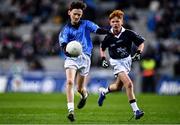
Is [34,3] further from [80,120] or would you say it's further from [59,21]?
[80,120]

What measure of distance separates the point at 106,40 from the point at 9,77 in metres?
18.4

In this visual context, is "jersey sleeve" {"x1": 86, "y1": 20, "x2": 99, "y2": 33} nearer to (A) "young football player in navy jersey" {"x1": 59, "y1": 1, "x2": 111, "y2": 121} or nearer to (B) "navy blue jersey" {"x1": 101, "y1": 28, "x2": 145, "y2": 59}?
(A) "young football player in navy jersey" {"x1": 59, "y1": 1, "x2": 111, "y2": 121}

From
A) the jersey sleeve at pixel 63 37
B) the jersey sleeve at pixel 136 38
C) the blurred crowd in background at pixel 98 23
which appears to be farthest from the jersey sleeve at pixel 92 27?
the blurred crowd in background at pixel 98 23

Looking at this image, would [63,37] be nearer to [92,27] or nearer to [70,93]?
[92,27]

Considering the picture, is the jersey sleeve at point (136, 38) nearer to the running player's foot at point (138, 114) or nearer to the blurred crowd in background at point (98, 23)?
the running player's foot at point (138, 114)

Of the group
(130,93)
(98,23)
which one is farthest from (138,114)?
(98,23)

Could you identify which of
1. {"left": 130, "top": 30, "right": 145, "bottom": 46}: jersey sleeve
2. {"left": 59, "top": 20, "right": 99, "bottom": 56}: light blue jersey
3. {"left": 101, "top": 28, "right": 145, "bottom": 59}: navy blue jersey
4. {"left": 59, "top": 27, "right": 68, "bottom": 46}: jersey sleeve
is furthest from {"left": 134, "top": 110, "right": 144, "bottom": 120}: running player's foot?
{"left": 59, "top": 27, "right": 68, "bottom": 46}: jersey sleeve

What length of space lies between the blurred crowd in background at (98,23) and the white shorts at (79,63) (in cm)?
1613

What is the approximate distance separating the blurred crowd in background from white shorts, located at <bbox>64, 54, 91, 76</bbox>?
635 inches

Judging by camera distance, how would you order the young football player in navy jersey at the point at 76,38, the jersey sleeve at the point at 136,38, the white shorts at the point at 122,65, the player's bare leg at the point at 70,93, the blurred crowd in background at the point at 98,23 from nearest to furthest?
1. the player's bare leg at the point at 70,93
2. the young football player in navy jersey at the point at 76,38
3. the white shorts at the point at 122,65
4. the jersey sleeve at the point at 136,38
5. the blurred crowd in background at the point at 98,23

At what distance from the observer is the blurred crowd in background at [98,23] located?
1319 inches

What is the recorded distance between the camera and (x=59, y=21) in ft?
120

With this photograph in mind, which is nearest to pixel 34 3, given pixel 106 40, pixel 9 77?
pixel 9 77

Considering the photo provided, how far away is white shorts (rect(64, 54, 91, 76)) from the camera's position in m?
15.2
